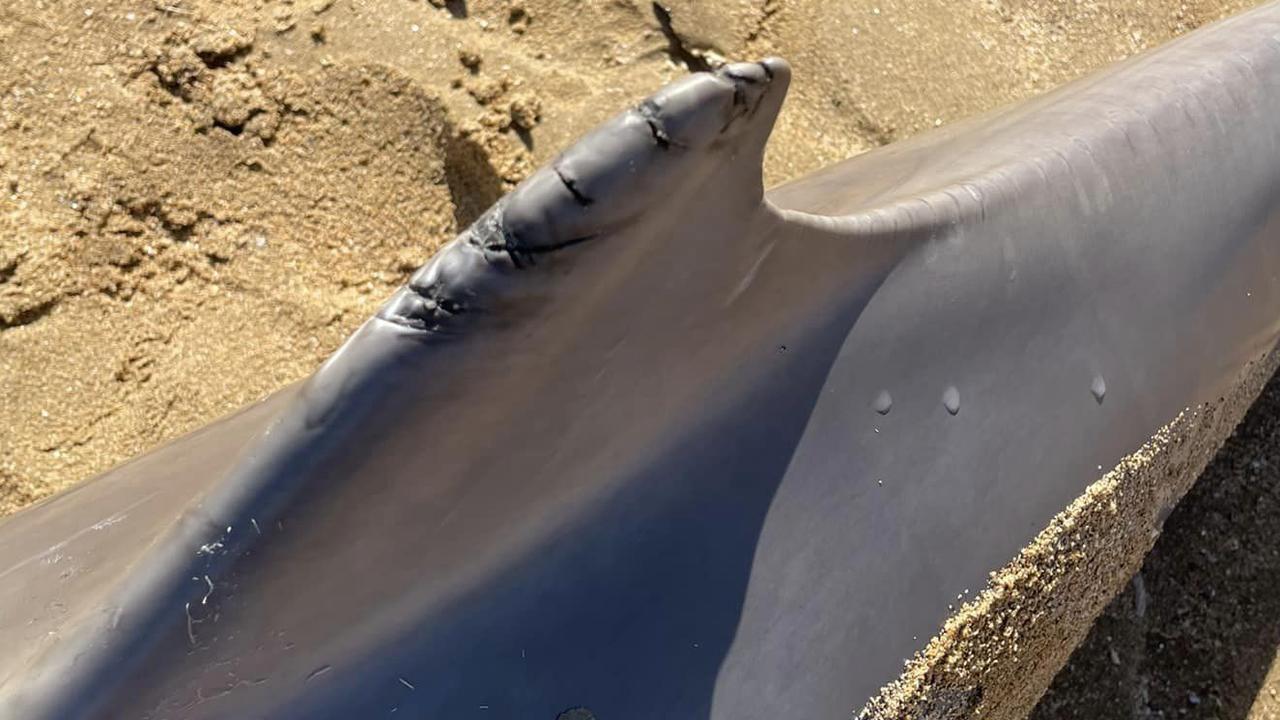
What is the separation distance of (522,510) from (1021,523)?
0.70m

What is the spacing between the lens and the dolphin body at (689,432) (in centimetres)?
79

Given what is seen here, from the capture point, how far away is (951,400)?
→ 1.30m

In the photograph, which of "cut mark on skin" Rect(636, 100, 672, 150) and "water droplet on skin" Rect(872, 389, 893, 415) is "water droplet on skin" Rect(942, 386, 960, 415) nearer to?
"water droplet on skin" Rect(872, 389, 893, 415)

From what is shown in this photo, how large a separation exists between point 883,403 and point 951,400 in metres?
0.11

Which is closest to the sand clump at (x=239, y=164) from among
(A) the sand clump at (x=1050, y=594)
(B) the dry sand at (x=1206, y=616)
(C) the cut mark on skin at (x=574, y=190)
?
(A) the sand clump at (x=1050, y=594)

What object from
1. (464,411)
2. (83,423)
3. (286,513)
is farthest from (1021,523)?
(83,423)

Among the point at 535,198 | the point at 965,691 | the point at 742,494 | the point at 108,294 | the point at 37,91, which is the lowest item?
the point at 965,691

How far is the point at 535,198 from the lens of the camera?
0.74 metres

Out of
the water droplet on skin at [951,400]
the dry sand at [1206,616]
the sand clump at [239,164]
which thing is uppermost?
the sand clump at [239,164]

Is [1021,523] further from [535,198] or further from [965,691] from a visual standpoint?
[535,198]

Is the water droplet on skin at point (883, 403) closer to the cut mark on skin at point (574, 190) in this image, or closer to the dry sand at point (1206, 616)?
the cut mark on skin at point (574, 190)

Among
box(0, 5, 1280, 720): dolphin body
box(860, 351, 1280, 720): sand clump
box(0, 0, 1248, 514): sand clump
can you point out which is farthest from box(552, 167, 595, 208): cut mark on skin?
box(0, 0, 1248, 514): sand clump

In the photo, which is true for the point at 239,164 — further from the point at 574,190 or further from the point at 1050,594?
the point at 1050,594

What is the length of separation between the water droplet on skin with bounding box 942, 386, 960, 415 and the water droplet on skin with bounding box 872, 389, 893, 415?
3.3 inches
